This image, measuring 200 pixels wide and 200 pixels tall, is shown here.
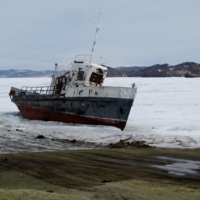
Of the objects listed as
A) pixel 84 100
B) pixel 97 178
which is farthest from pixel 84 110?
pixel 97 178

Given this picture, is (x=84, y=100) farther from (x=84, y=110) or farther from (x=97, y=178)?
(x=97, y=178)

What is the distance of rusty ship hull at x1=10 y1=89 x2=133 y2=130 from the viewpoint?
17.8 m

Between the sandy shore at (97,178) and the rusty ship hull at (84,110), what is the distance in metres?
8.65

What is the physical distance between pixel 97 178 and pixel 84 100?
12.5m

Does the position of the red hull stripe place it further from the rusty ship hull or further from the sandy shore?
the sandy shore

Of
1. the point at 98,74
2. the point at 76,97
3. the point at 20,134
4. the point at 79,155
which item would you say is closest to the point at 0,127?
the point at 20,134

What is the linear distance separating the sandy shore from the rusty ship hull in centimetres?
865

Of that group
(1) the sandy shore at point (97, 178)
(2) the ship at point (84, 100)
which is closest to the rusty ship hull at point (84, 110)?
(2) the ship at point (84, 100)

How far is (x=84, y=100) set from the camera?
1858 cm

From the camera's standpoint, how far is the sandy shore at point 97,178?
196 inches

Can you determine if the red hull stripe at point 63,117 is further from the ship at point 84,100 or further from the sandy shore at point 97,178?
the sandy shore at point 97,178

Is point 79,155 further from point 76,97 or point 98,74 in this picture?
point 98,74

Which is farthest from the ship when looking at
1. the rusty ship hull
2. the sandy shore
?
the sandy shore

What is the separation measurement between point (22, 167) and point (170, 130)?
959 centimetres
